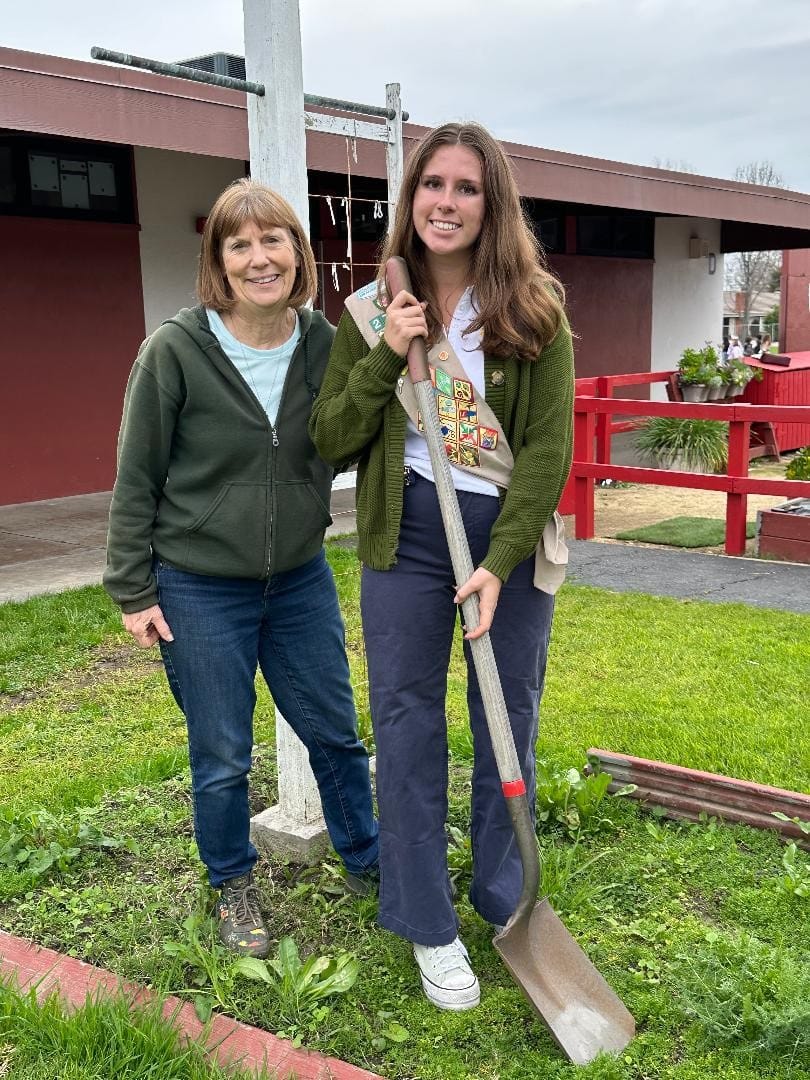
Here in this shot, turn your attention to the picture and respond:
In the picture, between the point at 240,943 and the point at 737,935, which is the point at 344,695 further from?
the point at 737,935

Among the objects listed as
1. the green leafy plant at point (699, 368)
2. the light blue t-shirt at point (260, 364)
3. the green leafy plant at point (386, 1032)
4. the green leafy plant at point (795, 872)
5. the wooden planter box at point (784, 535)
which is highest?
the light blue t-shirt at point (260, 364)

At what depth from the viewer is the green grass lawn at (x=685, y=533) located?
309 inches

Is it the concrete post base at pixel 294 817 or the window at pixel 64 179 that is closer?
the concrete post base at pixel 294 817

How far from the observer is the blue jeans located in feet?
8.46

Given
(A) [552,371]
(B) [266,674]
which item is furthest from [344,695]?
(A) [552,371]

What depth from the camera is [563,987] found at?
7.92ft

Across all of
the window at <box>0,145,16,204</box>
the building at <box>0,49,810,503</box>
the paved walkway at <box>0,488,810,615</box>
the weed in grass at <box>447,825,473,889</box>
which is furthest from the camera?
the window at <box>0,145,16,204</box>

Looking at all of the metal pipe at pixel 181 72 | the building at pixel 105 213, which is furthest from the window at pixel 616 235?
the metal pipe at pixel 181 72

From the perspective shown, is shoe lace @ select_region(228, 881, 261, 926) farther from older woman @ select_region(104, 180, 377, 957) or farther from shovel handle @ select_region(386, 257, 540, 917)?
shovel handle @ select_region(386, 257, 540, 917)

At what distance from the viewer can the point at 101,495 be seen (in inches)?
396

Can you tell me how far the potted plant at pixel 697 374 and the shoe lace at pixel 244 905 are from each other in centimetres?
1018

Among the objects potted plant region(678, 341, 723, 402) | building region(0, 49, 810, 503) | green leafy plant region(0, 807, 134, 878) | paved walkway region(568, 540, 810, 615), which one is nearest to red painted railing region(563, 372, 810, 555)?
paved walkway region(568, 540, 810, 615)

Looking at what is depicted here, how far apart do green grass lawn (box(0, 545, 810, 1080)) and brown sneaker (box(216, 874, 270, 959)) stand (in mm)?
55

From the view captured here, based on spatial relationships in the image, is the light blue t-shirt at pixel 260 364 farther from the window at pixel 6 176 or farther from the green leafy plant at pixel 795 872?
the window at pixel 6 176
